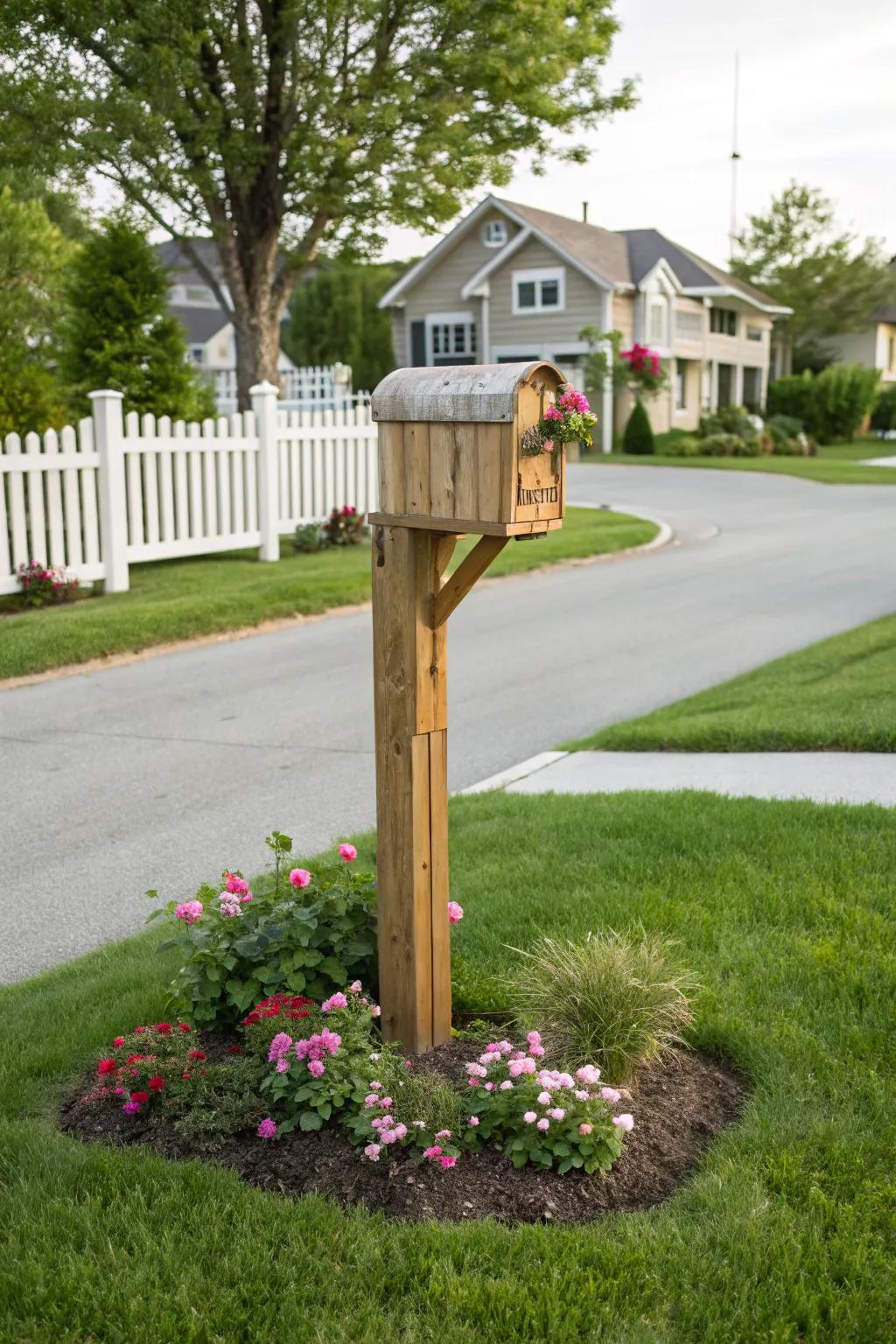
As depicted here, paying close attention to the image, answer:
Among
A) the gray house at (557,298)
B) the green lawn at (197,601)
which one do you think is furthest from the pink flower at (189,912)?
the gray house at (557,298)

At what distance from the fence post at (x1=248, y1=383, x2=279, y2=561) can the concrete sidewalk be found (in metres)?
8.20

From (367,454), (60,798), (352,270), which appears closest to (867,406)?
(352,270)

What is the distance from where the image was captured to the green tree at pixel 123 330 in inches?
598

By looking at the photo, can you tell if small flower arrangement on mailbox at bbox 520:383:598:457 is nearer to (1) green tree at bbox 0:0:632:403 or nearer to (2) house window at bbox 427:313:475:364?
(1) green tree at bbox 0:0:632:403

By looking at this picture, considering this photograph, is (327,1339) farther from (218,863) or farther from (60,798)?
(60,798)

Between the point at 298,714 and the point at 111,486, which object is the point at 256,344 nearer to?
the point at 111,486

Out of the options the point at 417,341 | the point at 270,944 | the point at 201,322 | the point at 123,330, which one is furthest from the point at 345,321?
the point at 270,944

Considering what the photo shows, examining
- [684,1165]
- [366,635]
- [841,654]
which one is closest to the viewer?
[684,1165]

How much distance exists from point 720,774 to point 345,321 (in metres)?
54.4

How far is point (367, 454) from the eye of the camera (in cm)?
1661

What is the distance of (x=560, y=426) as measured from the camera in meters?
3.38

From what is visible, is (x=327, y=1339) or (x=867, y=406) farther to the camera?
(x=867, y=406)

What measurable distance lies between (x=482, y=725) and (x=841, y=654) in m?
3.16

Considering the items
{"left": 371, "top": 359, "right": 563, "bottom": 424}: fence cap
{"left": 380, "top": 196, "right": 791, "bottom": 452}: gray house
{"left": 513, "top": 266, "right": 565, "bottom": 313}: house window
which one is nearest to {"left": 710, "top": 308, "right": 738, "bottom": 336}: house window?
{"left": 380, "top": 196, "right": 791, "bottom": 452}: gray house
